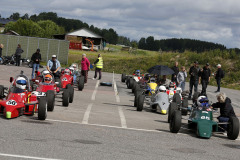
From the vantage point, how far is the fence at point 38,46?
5247 centimetres

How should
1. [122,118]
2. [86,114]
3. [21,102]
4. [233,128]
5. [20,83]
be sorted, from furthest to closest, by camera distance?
[86,114]
[122,118]
[20,83]
[21,102]
[233,128]

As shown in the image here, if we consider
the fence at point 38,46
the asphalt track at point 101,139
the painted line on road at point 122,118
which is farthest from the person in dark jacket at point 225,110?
the fence at point 38,46

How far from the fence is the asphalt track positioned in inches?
1423

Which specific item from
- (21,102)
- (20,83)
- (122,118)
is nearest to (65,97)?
(122,118)

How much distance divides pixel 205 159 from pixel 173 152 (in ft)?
2.64

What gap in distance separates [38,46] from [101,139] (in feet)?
141

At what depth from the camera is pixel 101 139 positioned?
11.3 metres

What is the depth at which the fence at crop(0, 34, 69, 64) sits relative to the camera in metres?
52.5

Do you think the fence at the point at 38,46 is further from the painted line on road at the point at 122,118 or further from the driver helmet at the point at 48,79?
the painted line on road at the point at 122,118

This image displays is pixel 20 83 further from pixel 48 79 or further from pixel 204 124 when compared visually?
pixel 204 124

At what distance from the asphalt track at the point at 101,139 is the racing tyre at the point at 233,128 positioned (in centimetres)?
23

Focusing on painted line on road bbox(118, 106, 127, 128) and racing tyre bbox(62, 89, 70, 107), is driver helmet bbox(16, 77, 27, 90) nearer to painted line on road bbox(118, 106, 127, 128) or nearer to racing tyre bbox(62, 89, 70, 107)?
racing tyre bbox(62, 89, 70, 107)

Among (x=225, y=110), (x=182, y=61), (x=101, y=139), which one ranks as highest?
(x=182, y=61)

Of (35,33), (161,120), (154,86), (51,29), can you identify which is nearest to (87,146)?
(161,120)
